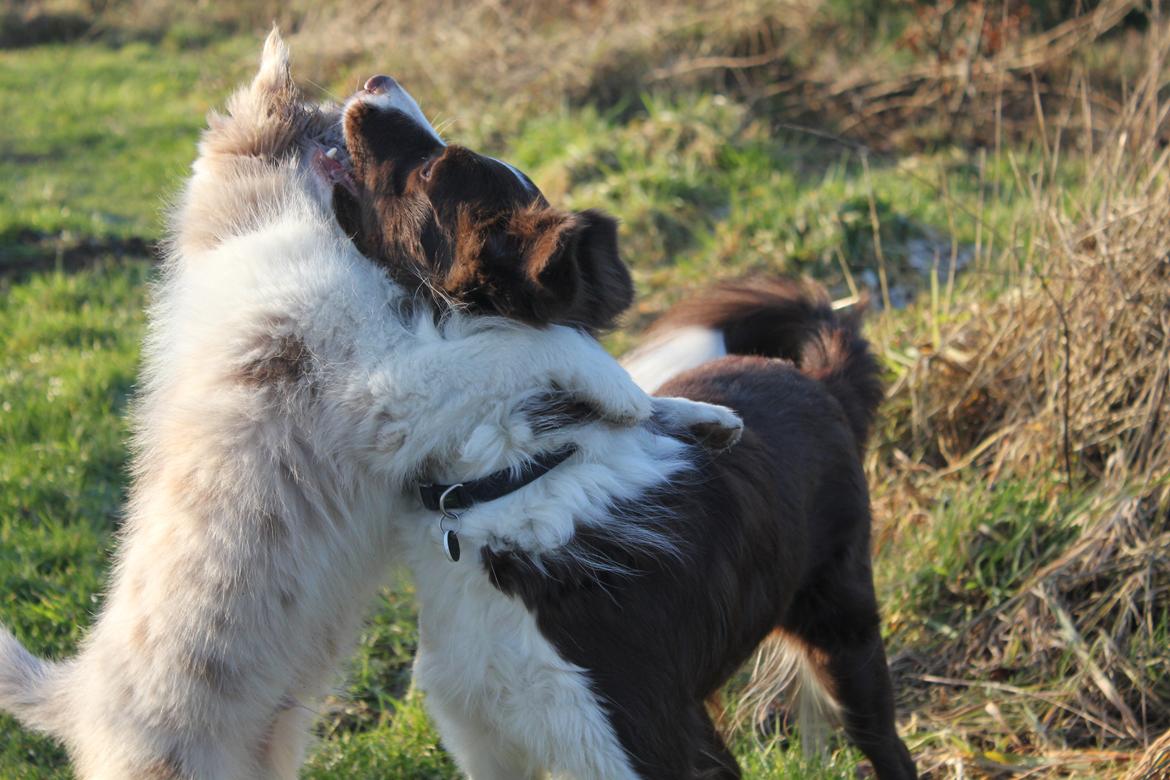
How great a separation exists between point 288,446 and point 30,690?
3.13 feet

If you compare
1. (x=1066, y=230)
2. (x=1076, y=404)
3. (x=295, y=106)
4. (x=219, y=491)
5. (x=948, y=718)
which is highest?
(x=295, y=106)

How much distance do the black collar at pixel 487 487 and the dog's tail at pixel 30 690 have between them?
106cm

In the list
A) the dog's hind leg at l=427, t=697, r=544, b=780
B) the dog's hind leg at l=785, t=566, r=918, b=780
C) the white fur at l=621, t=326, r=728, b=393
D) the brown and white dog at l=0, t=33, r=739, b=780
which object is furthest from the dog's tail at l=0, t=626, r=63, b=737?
the dog's hind leg at l=785, t=566, r=918, b=780

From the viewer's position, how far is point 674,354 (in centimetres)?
319

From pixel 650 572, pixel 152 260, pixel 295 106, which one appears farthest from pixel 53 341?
pixel 650 572

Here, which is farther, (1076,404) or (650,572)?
(1076,404)

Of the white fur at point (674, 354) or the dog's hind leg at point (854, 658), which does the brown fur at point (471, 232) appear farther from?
the dog's hind leg at point (854, 658)

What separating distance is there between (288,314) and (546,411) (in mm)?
529

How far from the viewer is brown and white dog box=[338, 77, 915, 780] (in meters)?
2.10

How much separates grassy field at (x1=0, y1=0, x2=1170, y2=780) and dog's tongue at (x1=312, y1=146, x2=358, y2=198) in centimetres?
47

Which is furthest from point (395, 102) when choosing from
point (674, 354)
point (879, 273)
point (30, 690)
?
point (879, 273)

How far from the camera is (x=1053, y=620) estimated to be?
3.33m

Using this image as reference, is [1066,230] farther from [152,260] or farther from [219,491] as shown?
[152,260]

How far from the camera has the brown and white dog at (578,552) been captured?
2100 millimetres
